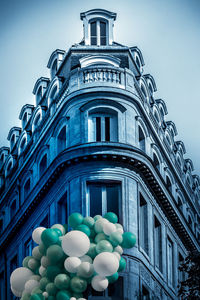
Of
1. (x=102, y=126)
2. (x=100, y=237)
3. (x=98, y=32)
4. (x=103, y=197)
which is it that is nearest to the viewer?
(x=100, y=237)

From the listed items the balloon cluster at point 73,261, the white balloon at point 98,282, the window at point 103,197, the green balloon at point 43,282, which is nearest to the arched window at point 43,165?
the window at point 103,197

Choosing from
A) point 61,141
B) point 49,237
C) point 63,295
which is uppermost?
point 61,141

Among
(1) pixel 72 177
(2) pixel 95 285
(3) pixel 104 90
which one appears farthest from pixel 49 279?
(3) pixel 104 90

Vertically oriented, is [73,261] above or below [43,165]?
below

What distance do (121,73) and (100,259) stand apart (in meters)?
16.9

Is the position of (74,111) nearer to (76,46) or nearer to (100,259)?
(76,46)

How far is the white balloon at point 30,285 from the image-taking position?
32875mm

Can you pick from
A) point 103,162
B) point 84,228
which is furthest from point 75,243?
point 103,162

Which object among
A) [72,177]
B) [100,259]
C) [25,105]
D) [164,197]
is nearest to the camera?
[100,259]

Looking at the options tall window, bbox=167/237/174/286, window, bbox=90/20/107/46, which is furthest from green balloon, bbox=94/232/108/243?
window, bbox=90/20/107/46

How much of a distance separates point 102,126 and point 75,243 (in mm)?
14563

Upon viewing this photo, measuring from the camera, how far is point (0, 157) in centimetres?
6384

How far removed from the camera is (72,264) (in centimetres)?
3181

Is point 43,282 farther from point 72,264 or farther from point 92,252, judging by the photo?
point 92,252
